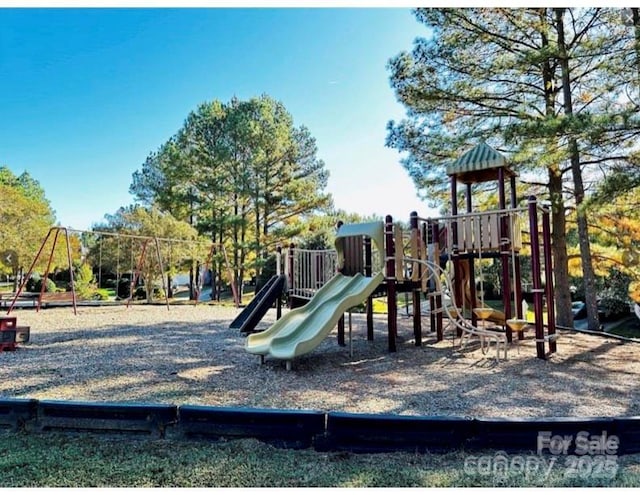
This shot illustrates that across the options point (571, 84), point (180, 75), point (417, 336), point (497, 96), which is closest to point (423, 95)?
point (497, 96)

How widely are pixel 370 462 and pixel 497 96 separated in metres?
8.79

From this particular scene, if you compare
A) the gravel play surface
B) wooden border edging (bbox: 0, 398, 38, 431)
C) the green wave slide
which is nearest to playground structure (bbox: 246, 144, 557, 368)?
the green wave slide

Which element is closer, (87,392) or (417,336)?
(87,392)

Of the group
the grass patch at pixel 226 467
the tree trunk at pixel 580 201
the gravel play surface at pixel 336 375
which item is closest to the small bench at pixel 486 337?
the gravel play surface at pixel 336 375

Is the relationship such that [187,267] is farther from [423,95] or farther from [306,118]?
[423,95]

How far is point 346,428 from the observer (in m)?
2.63

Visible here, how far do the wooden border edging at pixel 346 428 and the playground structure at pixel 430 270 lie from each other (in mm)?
2070

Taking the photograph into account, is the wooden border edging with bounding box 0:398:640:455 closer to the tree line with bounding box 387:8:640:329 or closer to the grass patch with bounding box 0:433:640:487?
the grass patch with bounding box 0:433:640:487

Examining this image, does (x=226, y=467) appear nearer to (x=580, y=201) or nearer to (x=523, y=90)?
(x=580, y=201)

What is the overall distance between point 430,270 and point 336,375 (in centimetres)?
268

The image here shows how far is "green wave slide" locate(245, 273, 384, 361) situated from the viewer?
4.97 m

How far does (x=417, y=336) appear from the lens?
6.61 meters

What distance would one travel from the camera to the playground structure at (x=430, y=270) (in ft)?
18.1

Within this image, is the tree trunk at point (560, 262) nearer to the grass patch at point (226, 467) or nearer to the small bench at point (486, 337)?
the small bench at point (486, 337)
